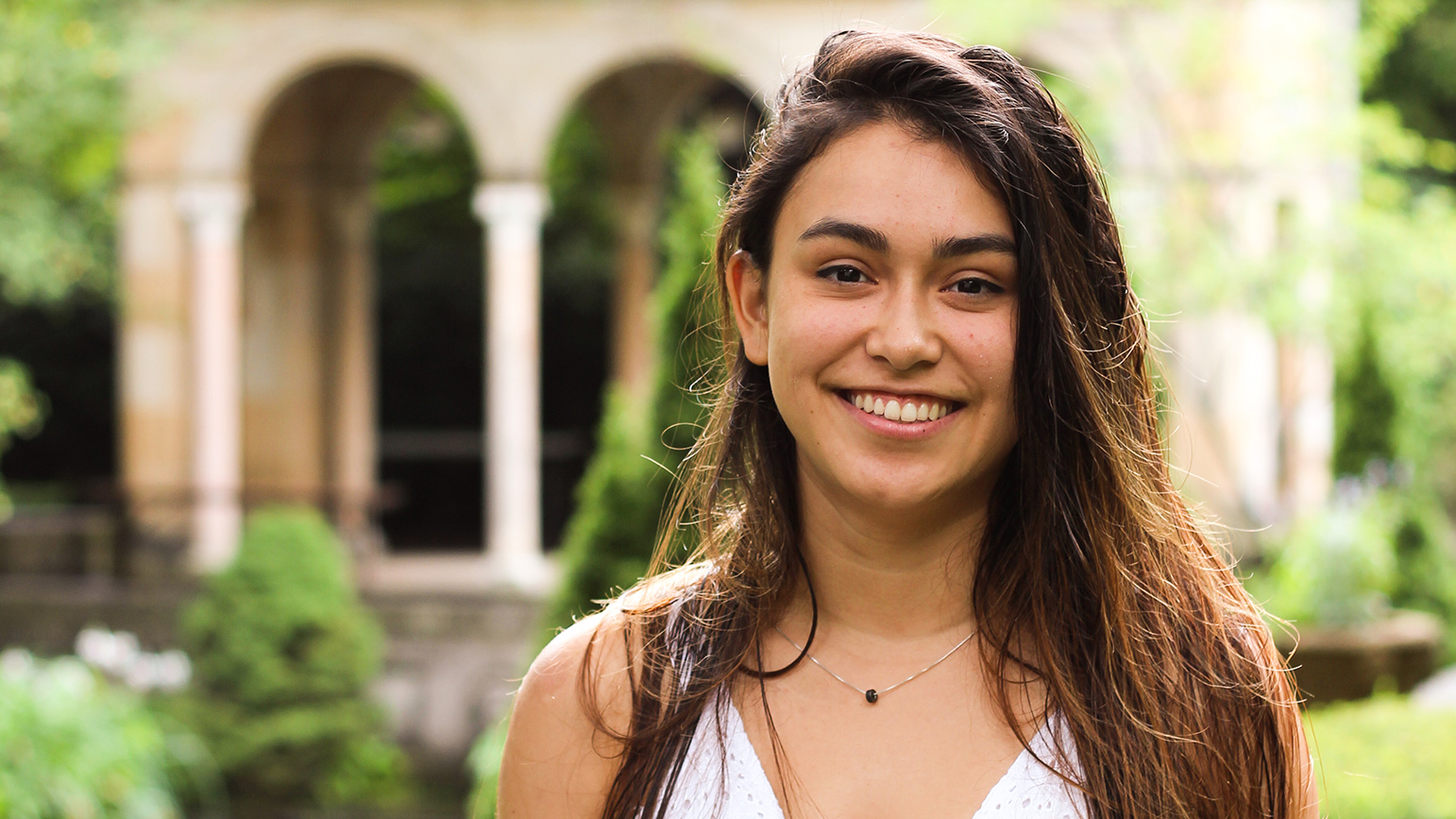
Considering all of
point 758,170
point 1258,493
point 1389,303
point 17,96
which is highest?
point 758,170

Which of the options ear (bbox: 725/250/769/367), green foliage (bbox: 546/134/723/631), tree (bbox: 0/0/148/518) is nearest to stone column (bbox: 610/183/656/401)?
tree (bbox: 0/0/148/518)

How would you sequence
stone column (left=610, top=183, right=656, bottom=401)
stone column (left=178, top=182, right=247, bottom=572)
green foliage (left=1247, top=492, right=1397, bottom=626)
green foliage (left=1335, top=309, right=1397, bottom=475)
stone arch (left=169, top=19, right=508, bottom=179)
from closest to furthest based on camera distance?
green foliage (left=1247, top=492, right=1397, bottom=626), green foliage (left=1335, top=309, right=1397, bottom=475), stone arch (left=169, top=19, right=508, bottom=179), stone column (left=178, top=182, right=247, bottom=572), stone column (left=610, top=183, right=656, bottom=401)

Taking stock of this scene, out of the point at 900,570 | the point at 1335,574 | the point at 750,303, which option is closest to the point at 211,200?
the point at 1335,574

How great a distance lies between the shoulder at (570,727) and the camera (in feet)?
5.79

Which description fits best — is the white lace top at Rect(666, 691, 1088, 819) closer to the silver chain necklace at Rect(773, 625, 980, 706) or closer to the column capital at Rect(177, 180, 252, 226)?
the silver chain necklace at Rect(773, 625, 980, 706)

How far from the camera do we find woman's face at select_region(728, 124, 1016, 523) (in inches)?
63.1

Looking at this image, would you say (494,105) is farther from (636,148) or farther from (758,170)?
(758,170)

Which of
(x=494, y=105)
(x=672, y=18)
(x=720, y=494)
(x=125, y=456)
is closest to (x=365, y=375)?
(x=125, y=456)

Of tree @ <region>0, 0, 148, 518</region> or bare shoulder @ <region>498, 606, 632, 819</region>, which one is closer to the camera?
bare shoulder @ <region>498, 606, 632, 819</region>

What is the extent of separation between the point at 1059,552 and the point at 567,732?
0.62 m

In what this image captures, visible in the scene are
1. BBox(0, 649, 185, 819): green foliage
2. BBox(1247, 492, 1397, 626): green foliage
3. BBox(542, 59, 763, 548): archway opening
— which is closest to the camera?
BBox(0, 649, 185, 819): green foliage

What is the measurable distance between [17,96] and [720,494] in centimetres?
922

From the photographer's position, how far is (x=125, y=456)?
13633 millimetres

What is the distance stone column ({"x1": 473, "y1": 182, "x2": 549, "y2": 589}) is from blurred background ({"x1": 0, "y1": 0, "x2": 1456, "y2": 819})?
32 millimetres
